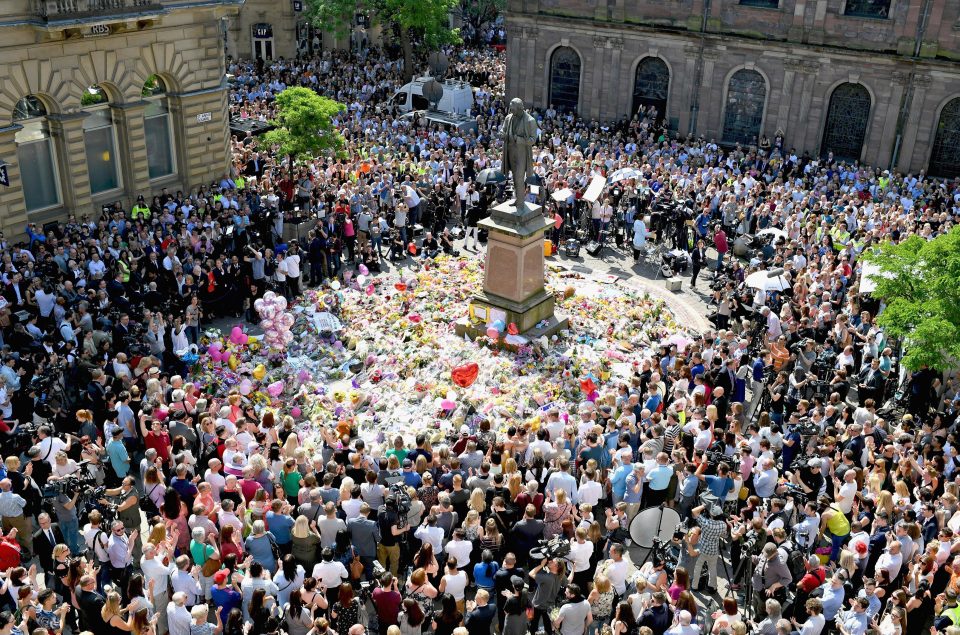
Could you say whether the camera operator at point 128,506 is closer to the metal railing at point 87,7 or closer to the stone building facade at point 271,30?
the metal railing at point 87,7

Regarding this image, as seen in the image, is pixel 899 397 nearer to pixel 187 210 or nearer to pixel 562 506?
pixel 562 506

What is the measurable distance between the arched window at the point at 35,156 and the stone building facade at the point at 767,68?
2361cm

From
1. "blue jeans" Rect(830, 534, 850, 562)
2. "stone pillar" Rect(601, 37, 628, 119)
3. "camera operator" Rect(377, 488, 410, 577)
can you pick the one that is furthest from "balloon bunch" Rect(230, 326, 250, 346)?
"stone pillar" Rect(601, 37, 628, 119)

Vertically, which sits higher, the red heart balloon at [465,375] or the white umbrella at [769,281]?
the white umbrella at [769,281]

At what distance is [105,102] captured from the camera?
2706 cm

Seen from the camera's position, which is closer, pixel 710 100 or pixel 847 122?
pixel 847 122

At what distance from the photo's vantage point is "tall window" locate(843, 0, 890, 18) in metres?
34.9

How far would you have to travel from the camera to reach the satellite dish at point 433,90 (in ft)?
136

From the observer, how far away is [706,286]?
2573cm

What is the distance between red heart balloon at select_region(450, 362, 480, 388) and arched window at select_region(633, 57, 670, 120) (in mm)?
25536

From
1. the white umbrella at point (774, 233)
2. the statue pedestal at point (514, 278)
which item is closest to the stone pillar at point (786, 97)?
the white umbrella at point (774, 233)

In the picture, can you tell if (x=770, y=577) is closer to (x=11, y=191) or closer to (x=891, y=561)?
(x=891, y=561)

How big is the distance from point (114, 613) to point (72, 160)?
18.4 meters

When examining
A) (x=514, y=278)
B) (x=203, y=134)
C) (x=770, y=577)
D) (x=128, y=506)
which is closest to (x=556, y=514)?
(x=770, y=577)
